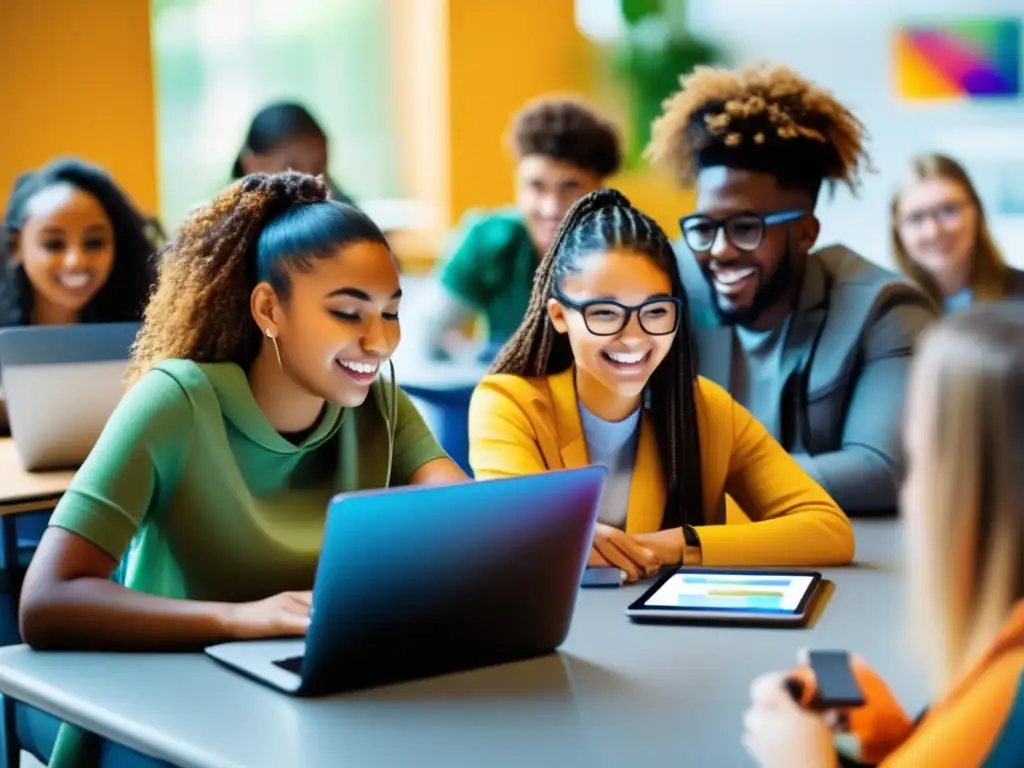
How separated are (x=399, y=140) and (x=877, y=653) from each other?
4.75m

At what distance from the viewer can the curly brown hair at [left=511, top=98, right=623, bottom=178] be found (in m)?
3.85

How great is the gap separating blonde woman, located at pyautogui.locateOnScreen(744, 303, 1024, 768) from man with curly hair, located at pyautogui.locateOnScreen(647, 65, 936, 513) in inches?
52.9

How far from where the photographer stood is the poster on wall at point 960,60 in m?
Result: 5.46

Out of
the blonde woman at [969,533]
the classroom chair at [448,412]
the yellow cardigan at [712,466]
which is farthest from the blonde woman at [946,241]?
the blonde woman at [969,533]

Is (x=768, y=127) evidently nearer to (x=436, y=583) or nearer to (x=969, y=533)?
(x=436, y=583)

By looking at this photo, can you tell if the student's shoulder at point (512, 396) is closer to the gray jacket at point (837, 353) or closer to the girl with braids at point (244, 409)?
the girl with braids at point (244, 409)

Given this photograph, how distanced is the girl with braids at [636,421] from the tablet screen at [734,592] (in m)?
0.10

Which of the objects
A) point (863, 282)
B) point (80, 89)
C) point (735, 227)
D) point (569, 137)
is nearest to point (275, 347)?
point (735, 227)

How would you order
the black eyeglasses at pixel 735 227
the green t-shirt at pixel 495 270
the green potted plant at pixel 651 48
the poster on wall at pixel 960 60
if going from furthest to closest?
the green potted plant at pixel 651 48 < the poster on wall at pixel 960 60 < the green t-shirt at pixel 495 270 < the black eyeglasses at pixel 735 227

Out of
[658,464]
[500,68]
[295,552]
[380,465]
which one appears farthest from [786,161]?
[500,68]

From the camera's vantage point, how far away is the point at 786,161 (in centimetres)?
237

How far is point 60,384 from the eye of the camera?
2.53 m

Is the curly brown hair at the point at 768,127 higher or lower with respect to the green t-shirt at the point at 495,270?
higher

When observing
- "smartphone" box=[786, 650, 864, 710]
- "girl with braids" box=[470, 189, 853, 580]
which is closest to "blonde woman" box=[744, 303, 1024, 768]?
"smartphone" box=[786, 650, 864, 710]
